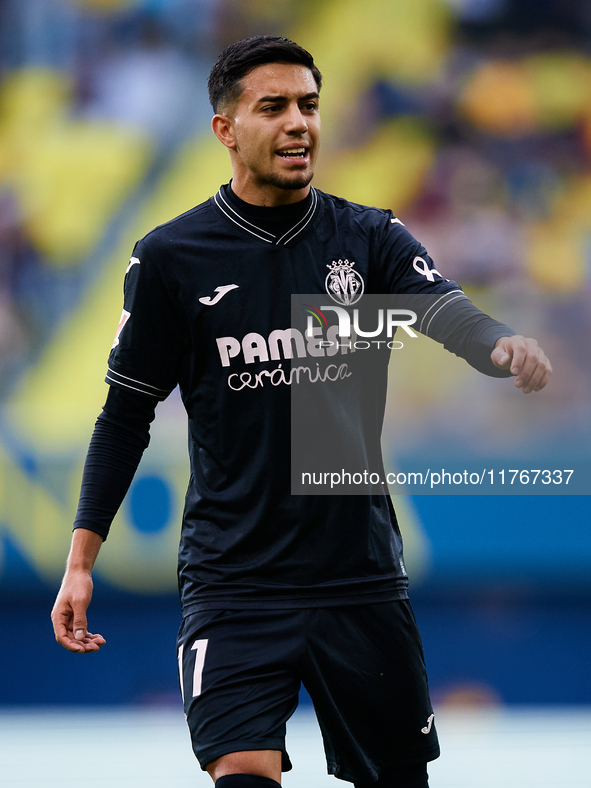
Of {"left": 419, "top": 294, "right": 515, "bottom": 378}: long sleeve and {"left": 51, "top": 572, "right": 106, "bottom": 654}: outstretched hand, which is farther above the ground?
{"left": 419, "top": 294, "right": 515, "bottom": 378}: long sleeve

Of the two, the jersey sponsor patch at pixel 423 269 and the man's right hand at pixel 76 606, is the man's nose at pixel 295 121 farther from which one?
the man's right hand at pixel 76 606

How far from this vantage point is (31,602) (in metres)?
5.41

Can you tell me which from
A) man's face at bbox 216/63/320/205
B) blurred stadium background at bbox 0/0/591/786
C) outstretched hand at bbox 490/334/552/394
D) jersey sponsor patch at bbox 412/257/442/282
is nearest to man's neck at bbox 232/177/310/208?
man's face at bbox 216/63/320/205

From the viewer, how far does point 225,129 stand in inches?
89.7

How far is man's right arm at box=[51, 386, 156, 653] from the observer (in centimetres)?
213

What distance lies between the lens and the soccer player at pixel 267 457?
2025mm

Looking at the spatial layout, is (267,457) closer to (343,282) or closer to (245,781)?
(343,282)

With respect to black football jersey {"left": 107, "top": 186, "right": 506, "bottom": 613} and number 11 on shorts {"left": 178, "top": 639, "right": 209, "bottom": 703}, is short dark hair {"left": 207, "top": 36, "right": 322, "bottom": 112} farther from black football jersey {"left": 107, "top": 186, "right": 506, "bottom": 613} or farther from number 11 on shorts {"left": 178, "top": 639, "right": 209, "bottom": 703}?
number 11 on shorts {"left": 178, "top": 639, "right": 209, "bottom": 703}

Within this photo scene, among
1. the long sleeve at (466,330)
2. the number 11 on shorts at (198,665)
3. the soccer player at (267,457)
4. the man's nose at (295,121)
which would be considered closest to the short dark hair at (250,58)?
the soccer player at (267,457)

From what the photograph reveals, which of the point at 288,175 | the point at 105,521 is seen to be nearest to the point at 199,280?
the point at 288,175

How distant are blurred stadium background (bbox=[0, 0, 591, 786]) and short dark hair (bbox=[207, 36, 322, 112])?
3380mm

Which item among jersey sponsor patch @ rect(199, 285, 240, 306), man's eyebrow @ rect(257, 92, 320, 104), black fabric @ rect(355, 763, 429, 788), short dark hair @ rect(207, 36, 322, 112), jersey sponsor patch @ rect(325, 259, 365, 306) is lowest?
black fabric @ rect(355, 763, 429, 788)

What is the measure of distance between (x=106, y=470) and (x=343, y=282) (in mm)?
602

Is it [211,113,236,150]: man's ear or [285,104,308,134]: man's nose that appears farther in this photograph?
[211,113,236,150]: man's ear
